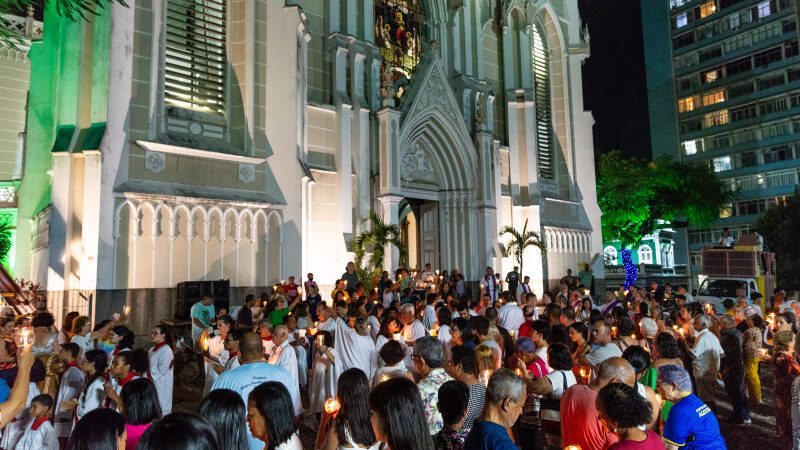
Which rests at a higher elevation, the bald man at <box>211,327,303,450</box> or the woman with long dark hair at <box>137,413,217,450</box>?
the woman with long dark hair at <box>137,413,217,450</box>

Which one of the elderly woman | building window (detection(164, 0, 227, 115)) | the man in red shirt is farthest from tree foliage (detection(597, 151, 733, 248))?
the man in red shirt

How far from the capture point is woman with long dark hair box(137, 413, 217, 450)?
2.17 meters

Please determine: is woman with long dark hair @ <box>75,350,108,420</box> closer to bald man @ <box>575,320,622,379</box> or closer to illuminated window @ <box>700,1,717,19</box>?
bald man @ <box>575,320,622,379</box>

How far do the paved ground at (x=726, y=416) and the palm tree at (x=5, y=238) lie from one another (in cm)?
1380

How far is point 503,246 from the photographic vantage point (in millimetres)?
23344

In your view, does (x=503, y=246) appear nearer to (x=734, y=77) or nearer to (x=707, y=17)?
(x=734, y=77)

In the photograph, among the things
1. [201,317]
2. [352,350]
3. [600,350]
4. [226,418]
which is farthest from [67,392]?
[201,317]

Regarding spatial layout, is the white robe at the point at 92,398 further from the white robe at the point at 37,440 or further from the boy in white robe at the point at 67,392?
the boy in white robe at the point at 67,392

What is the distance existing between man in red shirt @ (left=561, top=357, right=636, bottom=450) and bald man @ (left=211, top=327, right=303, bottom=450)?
2.29m

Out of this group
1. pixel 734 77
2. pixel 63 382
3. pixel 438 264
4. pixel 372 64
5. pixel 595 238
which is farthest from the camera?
pixel 734 77

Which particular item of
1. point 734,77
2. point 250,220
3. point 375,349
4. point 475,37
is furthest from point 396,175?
point 734,77

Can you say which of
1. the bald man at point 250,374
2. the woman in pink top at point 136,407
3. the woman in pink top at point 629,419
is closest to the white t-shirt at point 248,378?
the bald man at point 250,374

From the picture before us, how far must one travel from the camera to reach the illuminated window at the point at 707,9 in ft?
199

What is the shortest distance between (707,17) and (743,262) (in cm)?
5298
